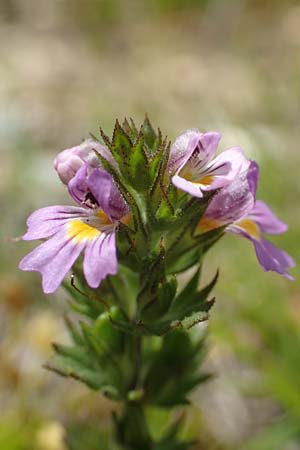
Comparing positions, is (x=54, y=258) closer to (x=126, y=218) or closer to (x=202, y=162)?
(x=126, y=218)

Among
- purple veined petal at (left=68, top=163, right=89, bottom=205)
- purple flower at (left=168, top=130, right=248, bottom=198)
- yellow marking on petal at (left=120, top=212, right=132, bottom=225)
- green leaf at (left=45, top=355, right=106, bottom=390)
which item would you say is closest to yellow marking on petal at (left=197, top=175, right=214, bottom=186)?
purple flower at (left=168, top=130, right=248, bottom=198)

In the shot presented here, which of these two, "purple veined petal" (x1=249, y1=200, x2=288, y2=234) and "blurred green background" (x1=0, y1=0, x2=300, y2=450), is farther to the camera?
"blurred green background" (x1=0, y1=0, x2=300, y2=450)

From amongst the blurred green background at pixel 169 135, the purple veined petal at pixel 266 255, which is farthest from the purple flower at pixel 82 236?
the purple veined petal at pixel 266 255

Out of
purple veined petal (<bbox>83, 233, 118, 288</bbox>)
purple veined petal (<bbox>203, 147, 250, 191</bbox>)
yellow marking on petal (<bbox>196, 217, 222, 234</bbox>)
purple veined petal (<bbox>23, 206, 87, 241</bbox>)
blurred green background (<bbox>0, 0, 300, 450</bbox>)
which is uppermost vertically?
purple veined petal (<bbox>23, 206, 87, 241</bbox>)

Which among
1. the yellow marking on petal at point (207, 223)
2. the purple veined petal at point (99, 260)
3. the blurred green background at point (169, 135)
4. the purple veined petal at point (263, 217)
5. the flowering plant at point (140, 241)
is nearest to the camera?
the purple veined petal at point (99, 260)

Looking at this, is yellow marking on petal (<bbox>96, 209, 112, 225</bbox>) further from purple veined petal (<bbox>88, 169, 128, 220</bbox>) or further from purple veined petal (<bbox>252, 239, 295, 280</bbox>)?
purple veined petal (<bbox>252, 239, 295, 280</bbox>)

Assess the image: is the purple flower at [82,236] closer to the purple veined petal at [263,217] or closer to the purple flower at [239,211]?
the purple flower at [239,211]

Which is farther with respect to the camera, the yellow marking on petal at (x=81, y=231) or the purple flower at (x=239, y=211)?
the purple flower at (x=239, y=211)

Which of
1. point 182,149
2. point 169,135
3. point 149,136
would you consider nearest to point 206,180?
point 182,149
